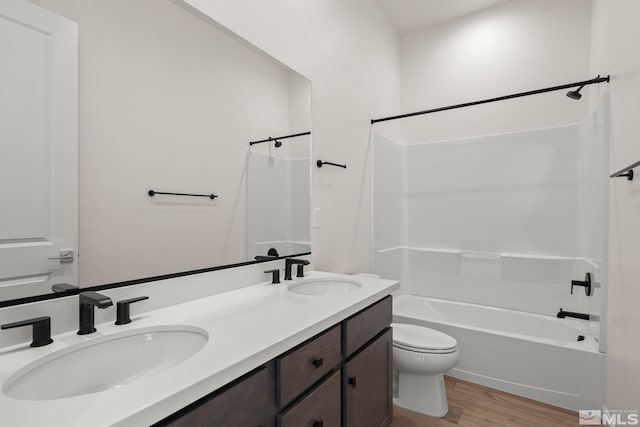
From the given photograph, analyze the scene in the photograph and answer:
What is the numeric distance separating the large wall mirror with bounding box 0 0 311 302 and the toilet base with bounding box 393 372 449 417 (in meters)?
1.27

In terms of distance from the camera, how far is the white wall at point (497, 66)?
2654 millimetres

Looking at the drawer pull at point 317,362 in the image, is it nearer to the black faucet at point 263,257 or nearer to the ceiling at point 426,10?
the black faucet at point 263,257

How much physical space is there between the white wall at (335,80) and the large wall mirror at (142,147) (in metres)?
0.17

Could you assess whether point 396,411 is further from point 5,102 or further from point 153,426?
point 5,102

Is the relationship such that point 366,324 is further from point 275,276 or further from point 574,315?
point 574,315

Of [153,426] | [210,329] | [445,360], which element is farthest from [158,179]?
[445,360]

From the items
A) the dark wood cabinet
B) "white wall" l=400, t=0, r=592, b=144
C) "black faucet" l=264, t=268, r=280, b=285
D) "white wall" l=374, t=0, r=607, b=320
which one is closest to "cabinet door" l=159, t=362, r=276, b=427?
the dark wood cabinet

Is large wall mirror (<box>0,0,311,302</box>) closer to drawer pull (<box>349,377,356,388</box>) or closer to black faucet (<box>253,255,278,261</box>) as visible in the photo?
black faucet (<box>253,255,278,261</box>)

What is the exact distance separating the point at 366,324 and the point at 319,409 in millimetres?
405

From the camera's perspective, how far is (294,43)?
1813 millimetres

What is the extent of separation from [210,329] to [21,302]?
0.47m

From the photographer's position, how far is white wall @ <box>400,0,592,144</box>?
8.71 ft

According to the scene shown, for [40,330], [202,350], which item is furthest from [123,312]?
[202,350]

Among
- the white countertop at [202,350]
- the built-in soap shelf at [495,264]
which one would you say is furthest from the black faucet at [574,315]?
the white countertop at [202,350]
